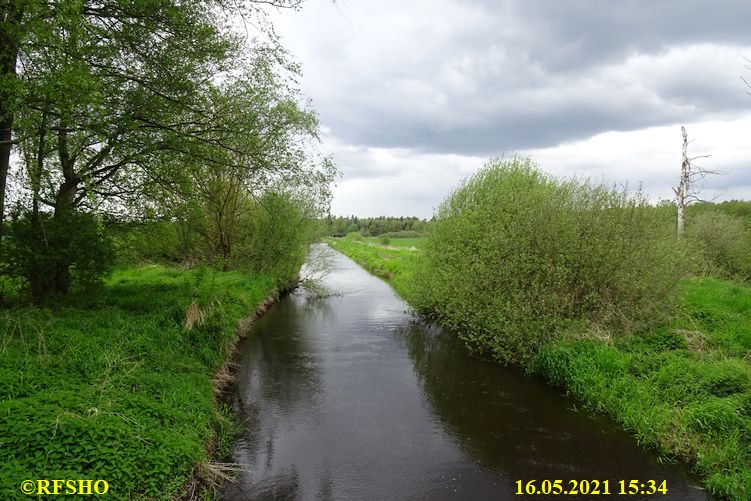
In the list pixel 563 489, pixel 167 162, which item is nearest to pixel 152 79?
pixel 167 162

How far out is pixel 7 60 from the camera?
300 inches

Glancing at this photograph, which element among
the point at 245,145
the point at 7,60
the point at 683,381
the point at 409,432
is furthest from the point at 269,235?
the point at 683,381

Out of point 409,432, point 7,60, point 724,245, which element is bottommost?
point 409,432

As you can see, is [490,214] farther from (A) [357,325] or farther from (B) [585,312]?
(A) [357,325]

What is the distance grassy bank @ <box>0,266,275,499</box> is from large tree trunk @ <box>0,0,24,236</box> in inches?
126

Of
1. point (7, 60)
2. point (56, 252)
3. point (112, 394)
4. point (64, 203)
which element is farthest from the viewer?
point (64, 203)

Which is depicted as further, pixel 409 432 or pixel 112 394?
pixel 409 432

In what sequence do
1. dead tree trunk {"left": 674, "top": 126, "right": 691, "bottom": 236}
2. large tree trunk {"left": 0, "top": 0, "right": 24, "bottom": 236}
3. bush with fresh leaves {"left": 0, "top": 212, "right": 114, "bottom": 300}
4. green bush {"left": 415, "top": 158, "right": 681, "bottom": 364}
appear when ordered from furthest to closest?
dead tree trunk {"left": 674, "top": 126, "right": 691, "bottom": 236} < green bush {"left": 415, "top": 158, "right": 681, "bottom": 364} < bush with fresh leaves {"left": 0, "top": 212, "right": 114, "bottom": 300} < large tree trunk {"left": 0, "top": 0, "right": 24, "bottom": 236}

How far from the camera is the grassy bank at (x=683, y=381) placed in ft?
24.6

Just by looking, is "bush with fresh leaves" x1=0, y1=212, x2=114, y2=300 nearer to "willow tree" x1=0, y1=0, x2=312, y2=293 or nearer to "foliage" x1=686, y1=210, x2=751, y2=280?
"willow tree" x1=0, y1=0, x2=312, y2=293

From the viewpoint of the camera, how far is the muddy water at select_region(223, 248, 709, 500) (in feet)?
23.4

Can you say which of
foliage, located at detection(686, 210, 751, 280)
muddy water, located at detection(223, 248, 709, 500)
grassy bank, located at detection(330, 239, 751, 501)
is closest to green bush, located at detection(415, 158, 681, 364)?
grassy bank, located at detection(330, 239, 751, 501)

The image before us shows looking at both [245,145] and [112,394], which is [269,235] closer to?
[245,145]

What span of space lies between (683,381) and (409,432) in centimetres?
617
